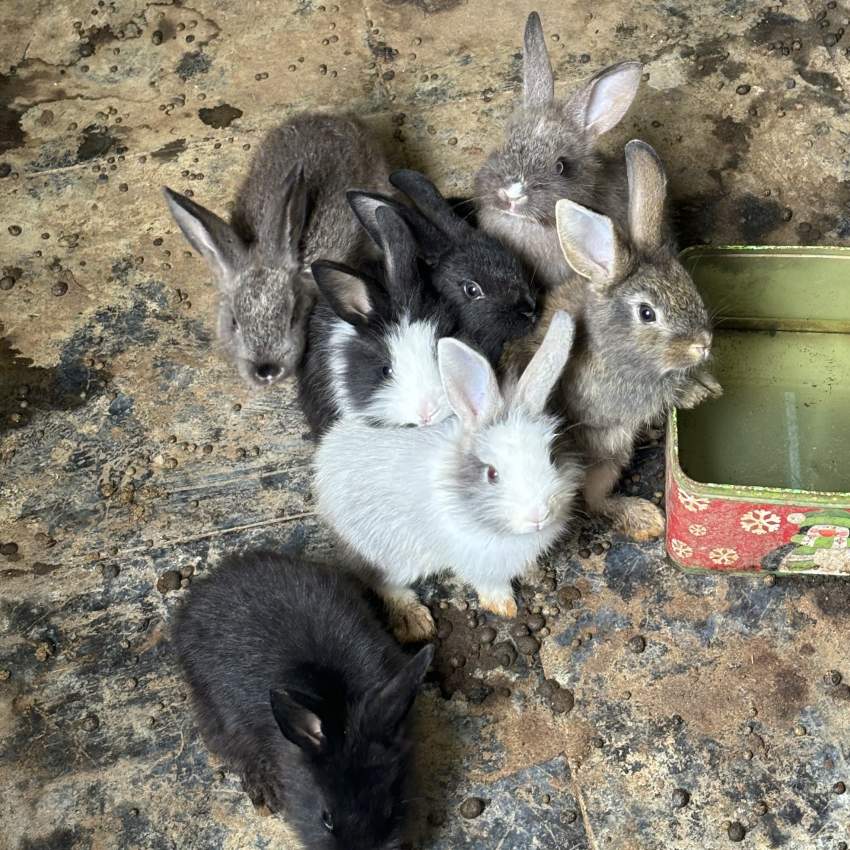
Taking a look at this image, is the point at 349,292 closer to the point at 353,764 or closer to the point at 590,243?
the point at 590,243

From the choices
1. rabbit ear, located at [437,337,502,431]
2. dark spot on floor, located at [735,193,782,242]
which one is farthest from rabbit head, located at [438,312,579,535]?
dark spot on floor, located at [735,193,782,242]

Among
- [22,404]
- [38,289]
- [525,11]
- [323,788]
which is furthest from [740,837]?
[525,11]

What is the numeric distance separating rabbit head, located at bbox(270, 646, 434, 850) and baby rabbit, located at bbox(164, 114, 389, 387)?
1325mm

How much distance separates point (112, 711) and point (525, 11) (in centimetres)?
327

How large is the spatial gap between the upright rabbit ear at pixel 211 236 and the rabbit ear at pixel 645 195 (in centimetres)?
139

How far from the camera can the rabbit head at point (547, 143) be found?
10.0ft

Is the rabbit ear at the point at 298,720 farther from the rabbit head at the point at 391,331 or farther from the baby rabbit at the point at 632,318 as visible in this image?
the baby rabbit at the point at 632,318

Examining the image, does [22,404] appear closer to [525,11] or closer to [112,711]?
[112,711]

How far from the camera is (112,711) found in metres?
2.94

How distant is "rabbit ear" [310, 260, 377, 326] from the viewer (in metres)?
2.91

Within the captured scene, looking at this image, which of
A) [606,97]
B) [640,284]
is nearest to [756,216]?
[606,97]

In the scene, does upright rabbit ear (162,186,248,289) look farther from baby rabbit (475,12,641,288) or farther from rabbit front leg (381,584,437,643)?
rabbit front leg (381,584,437,643)

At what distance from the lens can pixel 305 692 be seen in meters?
2.43

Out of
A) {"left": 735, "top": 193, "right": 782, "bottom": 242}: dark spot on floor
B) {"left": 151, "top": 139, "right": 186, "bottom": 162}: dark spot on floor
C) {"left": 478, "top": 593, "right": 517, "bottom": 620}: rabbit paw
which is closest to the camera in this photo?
{"left": 478, "top": 593, "right": 517, "bottom": 620}: rabbit paw
